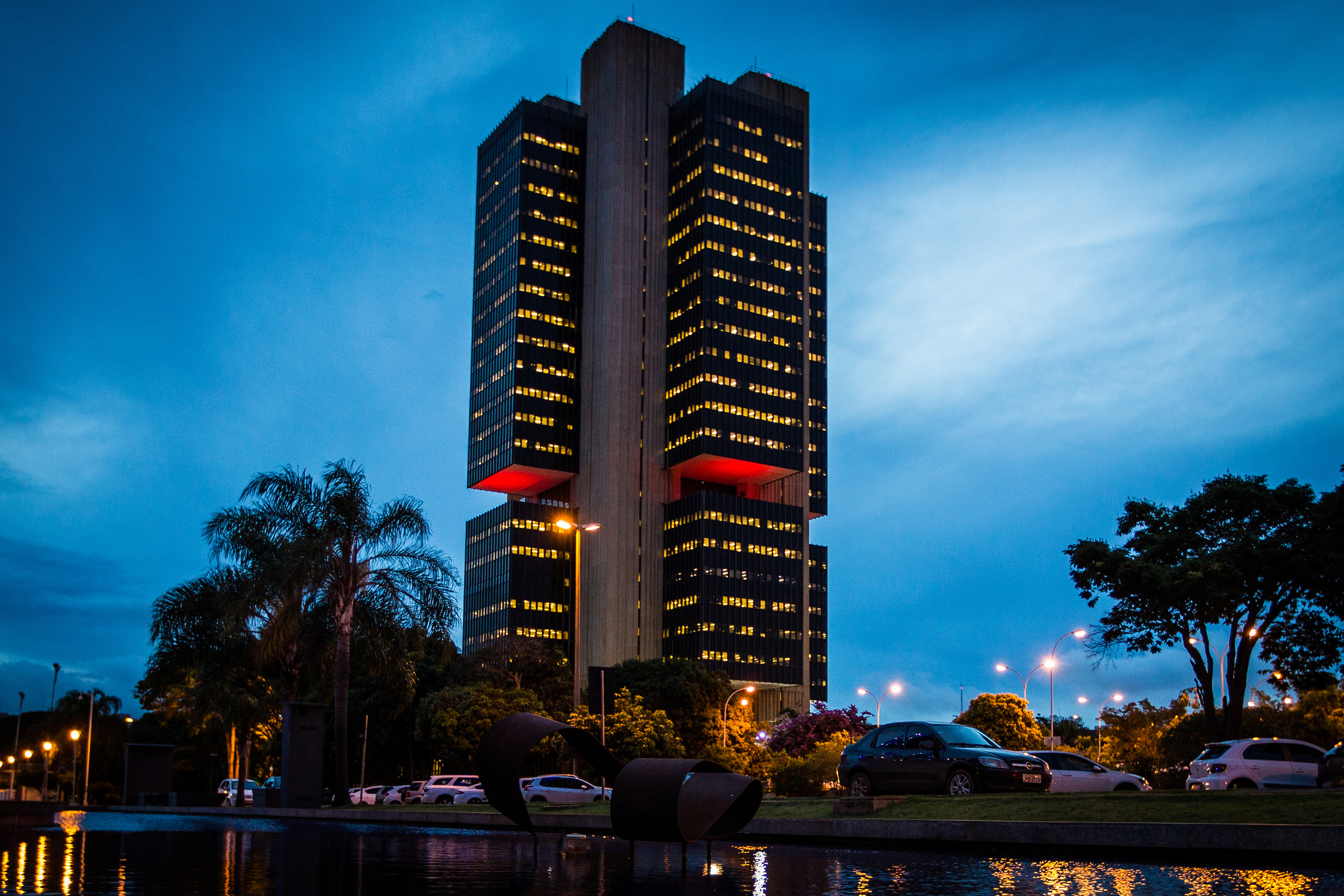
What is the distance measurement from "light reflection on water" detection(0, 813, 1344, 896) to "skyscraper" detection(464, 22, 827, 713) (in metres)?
124

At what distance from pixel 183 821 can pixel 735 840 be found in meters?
16.3

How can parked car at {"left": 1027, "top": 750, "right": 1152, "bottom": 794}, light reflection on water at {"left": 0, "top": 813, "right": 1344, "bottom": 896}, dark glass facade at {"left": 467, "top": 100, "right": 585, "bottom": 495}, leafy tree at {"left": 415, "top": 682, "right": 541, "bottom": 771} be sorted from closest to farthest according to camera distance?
1. light reflection on water at {"left": 0, "top": 813, "right": 1344, "bottom": 896}
2. parked car at {"left": 1027, "top": 750, "right": 1152, "bottom": 794}
3. leafy tree at {"left": 415, "top": 682, "right": 541, "bottom": 771}
4. dark glass facade at {"left": 467, "top": 100, "right": 585, "bottom": 495}

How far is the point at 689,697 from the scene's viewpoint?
318 feet

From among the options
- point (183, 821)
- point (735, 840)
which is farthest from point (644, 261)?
point (735, 840)

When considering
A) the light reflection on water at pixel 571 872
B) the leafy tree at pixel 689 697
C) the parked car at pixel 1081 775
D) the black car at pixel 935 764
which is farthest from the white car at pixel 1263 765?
the leafy tree at pixel 689 697

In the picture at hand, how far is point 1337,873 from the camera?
10.5 meters

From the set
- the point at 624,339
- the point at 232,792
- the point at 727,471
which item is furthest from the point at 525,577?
the point at 232,792

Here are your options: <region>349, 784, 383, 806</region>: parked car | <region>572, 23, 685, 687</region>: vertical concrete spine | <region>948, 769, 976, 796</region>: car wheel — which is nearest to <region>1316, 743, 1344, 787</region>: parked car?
<region>948, 769, 976, 796</region>: car wheel

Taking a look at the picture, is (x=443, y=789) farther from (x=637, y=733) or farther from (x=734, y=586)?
(x=734, y=586)

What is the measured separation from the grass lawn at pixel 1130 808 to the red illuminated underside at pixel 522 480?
12771 centimetres

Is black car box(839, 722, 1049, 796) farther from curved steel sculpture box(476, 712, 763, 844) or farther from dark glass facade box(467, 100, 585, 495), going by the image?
dark glass facade box(467, 100, 585, 495)

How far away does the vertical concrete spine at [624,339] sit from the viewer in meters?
140

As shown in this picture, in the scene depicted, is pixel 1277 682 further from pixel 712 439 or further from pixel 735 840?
pixel 712 439

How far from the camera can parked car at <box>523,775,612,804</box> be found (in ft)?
137
